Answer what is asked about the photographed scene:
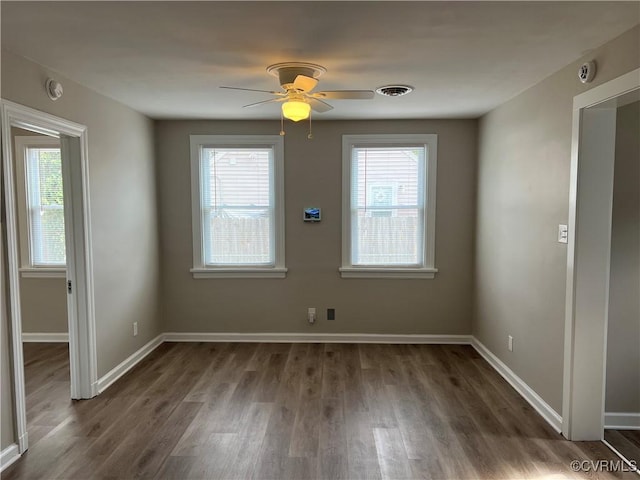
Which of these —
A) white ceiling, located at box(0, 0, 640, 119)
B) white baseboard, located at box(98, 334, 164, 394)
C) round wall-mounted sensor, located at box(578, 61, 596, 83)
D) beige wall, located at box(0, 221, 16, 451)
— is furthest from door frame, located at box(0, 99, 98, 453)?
round wall-mounted sensor, located at box(578, 61, 596, 83)

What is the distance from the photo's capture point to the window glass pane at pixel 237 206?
468cm

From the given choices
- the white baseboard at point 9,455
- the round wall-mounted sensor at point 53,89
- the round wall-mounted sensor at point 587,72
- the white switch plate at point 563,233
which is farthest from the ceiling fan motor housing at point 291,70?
the white baseboard at point 9,455

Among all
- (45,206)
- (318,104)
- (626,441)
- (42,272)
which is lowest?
(626,441)

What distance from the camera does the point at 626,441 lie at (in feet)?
9.35

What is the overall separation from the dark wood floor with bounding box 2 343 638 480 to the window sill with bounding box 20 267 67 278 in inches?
37.5

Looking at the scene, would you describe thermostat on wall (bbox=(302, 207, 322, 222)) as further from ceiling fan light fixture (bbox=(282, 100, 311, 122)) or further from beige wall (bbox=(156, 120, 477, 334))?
ceiling fan light fixture (bbox=(282, 100, 311, 122))

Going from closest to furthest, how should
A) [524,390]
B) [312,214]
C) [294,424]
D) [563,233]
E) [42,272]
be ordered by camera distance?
[563,233] < [294,424] < [524,390] < [312,214] < [42,272]

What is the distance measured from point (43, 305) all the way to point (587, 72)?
5663 mm

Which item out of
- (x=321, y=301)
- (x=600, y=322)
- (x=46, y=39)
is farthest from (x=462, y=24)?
(x=321, y=301)

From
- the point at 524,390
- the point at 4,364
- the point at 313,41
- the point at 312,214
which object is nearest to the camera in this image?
the point at 313,41

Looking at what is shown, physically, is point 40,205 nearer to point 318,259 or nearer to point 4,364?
point 4,364

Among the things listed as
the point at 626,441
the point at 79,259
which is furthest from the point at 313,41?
the point at 626,441

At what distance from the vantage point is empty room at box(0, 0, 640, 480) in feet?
7.80

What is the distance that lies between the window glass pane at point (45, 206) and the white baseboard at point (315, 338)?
1649 millimetres
